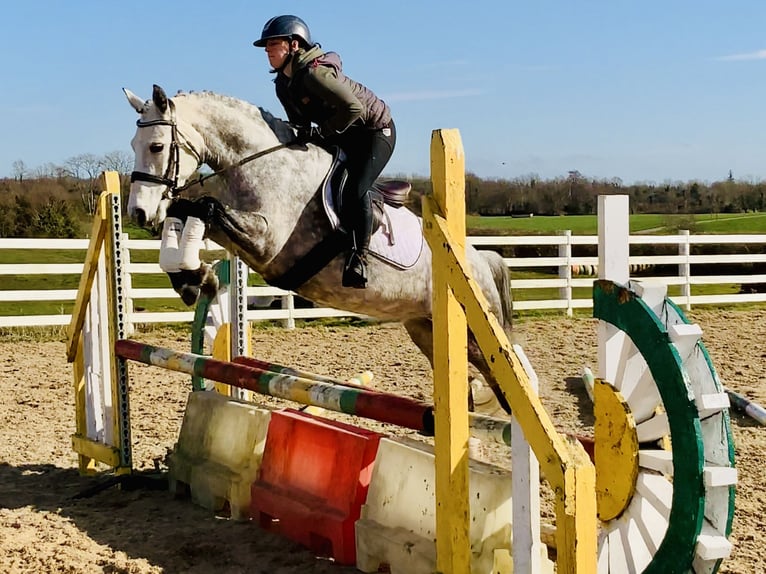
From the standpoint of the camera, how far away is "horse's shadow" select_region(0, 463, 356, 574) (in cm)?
333

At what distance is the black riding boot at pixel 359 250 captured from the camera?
3.86 meters

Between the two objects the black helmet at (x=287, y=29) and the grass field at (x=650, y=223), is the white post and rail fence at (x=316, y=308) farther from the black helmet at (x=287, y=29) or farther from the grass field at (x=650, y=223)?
the grass field at (x=650, y=223)

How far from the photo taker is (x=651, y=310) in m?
2.35

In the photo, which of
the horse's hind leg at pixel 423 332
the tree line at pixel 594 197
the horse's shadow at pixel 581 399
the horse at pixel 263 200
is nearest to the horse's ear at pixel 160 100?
the horse at pixel 263 200

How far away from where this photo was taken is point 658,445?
2.44m

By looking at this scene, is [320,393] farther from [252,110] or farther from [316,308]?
[316,308]

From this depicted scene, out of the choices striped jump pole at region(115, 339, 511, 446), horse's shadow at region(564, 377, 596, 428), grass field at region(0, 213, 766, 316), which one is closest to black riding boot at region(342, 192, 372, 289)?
striped jump pole at region(115, 339, 511, 446)

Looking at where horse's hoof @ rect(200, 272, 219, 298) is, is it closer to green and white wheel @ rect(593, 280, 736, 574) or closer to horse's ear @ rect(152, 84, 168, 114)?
horse's ear @ rect(152, 84, 168, 114)

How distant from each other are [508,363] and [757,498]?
7.77 ft

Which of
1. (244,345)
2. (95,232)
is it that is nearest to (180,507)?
(244,345)

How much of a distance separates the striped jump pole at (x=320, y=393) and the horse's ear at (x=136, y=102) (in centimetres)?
114

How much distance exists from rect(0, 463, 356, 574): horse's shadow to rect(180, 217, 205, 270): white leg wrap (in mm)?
1110

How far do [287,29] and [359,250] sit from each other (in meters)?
0.97

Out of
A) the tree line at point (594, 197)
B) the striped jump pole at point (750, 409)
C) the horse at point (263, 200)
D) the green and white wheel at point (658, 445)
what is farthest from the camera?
the tree line at point (594, 197)
